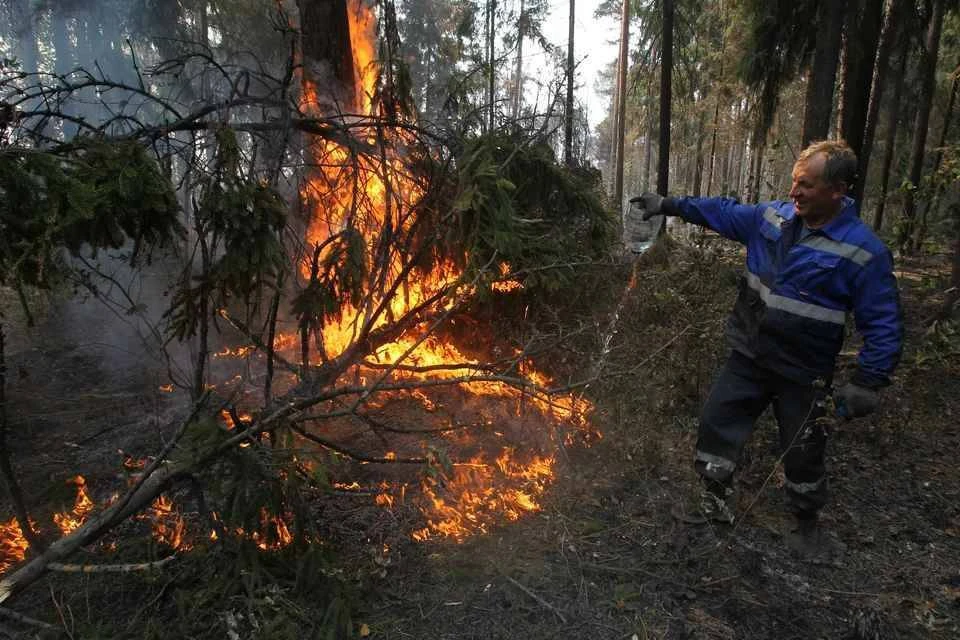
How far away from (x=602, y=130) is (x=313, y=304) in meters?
51.5

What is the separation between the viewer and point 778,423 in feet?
10.7

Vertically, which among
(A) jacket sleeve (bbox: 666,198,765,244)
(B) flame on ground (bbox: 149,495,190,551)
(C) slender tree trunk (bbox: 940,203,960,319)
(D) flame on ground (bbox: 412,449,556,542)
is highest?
(A) jacket sleeve (bbox: 666,198,765,244)

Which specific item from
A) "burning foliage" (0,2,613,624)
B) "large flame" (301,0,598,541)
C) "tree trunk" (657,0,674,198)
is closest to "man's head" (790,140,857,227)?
"burning foliage" (0,2,613,624)

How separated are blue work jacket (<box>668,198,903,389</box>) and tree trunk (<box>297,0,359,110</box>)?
4498 mm

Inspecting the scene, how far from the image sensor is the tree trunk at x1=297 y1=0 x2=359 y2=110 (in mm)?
5605

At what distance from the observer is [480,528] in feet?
11.3

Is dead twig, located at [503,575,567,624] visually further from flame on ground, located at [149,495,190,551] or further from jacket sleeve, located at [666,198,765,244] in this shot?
jacket sleeve, located at [666,198,765,244]

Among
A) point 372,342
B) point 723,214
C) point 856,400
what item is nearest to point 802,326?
point 856,400

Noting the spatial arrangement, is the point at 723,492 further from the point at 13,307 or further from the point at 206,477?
the point at 13,307

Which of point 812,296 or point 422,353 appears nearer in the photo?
point 812,296

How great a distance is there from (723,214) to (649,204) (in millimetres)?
544

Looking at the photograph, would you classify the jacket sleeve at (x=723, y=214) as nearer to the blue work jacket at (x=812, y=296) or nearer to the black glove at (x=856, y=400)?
the blue work jacket at (x=812, y=296)

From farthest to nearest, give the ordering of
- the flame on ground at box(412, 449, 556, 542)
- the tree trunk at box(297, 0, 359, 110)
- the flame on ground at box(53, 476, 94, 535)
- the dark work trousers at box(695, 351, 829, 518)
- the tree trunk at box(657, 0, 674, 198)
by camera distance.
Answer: the tree trunk at box(657, 0, 674, 198) < the tree trunk at box(297, 0, 359, 110) < the flame on ground at box(53, 476, 94, 535) < the flame on ground at box(412, 449, 556, 542) < the dark work trousers at box(695, 351, 829, 518)

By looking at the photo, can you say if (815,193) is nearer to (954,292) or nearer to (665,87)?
(954,292)
